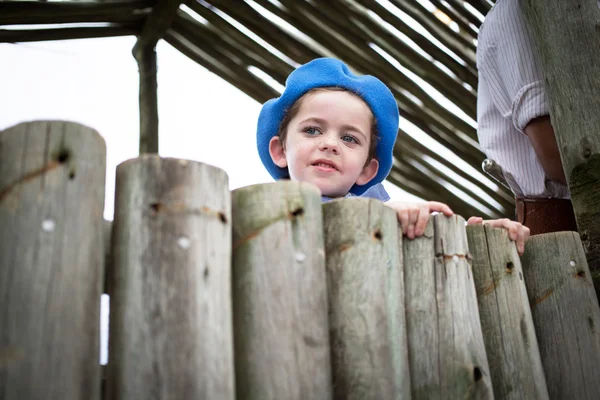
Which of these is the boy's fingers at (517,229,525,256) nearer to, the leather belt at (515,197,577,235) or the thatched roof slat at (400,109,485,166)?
the leather belt at (515,197,577,235)

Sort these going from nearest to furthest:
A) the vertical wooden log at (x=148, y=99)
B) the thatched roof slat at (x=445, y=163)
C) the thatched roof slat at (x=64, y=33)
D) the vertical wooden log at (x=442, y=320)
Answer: the vertical wooden log at (x=442, y=320)
the thatched roof slat at (x=64, y=33)
the vertical wooden log at (x=148, y=99)
the thatched roof slat at (x=445, y=163)

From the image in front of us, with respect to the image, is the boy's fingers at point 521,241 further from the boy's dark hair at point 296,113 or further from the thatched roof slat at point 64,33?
the thatched roof slat at point 64,33

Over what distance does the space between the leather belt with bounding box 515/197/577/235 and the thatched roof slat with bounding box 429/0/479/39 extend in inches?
55.9

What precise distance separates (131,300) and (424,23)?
2.46 metres

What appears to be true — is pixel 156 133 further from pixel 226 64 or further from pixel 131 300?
pixel 131 300

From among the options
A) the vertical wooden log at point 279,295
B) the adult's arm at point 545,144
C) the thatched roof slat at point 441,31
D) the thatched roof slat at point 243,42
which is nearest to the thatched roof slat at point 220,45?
the thatched roof slat at point 243,42

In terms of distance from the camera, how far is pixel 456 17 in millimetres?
3184

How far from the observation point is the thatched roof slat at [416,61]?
3.21 metres

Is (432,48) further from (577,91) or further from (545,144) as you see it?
(577,91)

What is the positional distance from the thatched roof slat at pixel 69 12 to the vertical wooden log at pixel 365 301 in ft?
6.67

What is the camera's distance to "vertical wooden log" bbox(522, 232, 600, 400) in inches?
60.1

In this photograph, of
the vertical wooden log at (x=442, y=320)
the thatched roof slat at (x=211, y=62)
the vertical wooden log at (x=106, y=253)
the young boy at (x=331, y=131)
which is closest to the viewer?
the vertical wooden log at (x=106, y=253)

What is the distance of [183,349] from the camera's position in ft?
3.49

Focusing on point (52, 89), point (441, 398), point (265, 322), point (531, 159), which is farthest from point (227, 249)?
point (52, 89)
